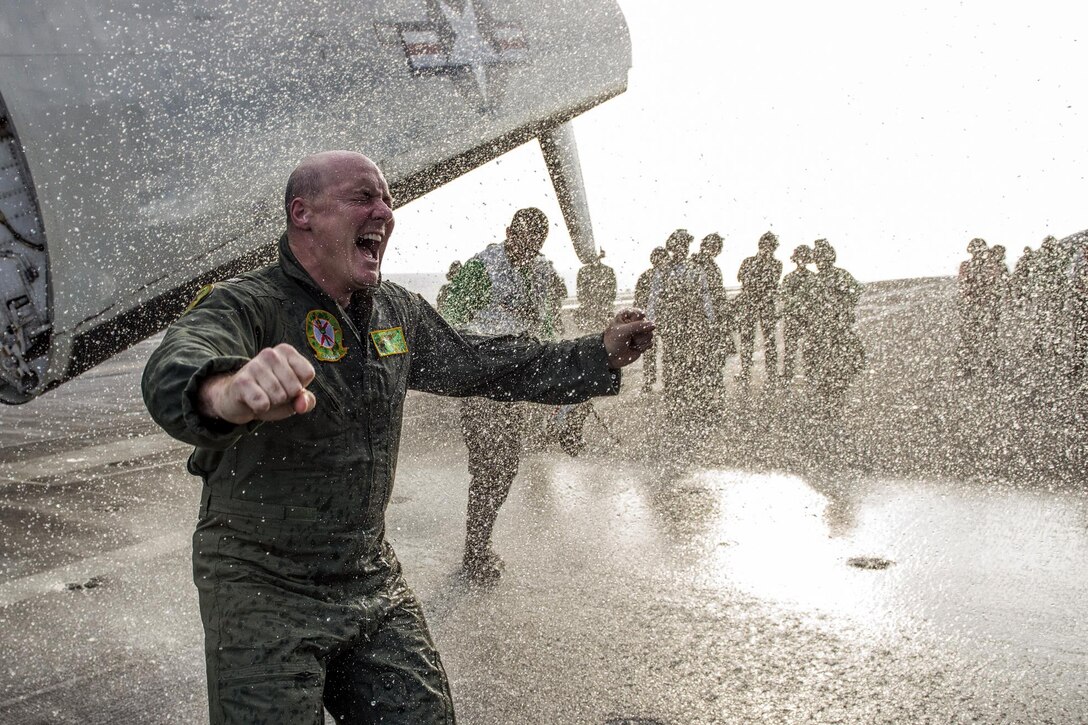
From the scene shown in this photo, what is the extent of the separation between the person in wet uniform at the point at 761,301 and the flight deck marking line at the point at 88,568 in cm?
611

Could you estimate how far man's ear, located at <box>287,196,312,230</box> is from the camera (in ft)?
6.10

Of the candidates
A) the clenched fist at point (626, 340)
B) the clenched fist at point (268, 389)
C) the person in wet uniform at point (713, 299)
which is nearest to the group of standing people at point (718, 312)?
the person in wet uniform at point (713, 299)

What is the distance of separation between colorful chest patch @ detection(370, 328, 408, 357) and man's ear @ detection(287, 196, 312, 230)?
28 centimetres

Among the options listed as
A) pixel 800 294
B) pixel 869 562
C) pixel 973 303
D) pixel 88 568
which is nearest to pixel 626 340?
pixel 869 562

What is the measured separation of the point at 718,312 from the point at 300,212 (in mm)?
6748

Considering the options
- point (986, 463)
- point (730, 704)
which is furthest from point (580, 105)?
point (730, 704)

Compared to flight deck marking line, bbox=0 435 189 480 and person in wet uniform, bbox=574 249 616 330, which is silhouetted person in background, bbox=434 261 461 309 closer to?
person in wet uniform, bbox=574 249 616 330

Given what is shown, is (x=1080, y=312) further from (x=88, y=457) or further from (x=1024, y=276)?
(x=88, y=457)

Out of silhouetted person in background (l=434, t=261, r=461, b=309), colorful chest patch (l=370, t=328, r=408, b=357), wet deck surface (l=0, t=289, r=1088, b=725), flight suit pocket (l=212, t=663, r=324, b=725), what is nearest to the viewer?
flight suit pocket (l=212, t=663, r=324, b=725)

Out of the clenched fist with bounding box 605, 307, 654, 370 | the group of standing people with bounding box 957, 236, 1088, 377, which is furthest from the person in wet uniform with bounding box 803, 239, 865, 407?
the clenched fist with bounding box 605, 307, 654, 370

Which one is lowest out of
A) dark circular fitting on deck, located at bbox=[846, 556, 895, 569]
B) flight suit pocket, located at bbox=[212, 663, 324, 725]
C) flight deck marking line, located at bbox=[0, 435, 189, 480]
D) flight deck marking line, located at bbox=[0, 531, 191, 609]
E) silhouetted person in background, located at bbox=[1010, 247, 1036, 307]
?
dark circular fitting on deck, located at bbox=[846, 556, 895, 569]

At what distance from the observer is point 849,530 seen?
4703mm

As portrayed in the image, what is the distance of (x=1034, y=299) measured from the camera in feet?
31.2

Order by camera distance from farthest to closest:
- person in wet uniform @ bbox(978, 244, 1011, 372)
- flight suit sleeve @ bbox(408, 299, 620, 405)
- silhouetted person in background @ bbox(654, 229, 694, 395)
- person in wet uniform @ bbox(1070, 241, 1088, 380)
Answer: person in wet uniform @ bbox(978, 244, 1011, 372) → person in wet uniform @ bbox(1070, 241, 1088, 380) → silhouetted person in background @ bbox(654, 229, 694, 395) → flight suit sleeve @ bbox(408, 299, 620, 405)
